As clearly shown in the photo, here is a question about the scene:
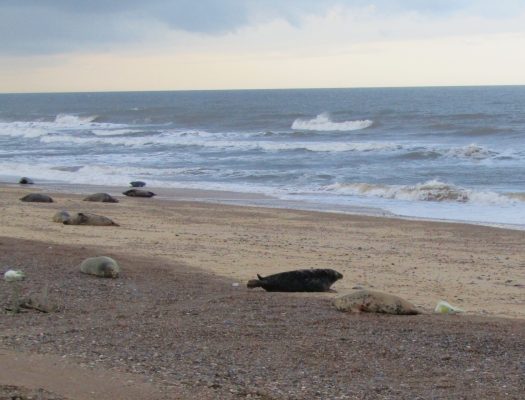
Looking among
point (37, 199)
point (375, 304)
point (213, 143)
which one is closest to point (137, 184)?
point (37, 199)

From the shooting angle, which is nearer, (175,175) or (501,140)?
(175,175)

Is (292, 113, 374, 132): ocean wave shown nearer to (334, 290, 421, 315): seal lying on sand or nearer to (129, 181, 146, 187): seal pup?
(129, 181, 146, 187): seal pup

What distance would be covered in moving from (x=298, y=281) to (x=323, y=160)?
23851 millimetres

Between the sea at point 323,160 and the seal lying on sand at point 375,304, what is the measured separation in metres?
9.77

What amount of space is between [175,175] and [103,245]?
53.9ft

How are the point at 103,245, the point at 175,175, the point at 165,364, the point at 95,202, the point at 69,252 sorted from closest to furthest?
the point at 165,364 < the point at 69,252 < the point at 103,245 < the point at 95,202 < the point at 175,175

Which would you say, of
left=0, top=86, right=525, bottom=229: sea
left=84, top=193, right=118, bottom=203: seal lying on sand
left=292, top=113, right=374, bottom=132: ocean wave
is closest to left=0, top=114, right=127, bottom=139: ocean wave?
left=0, top=86, right=525, bottom=229: sea

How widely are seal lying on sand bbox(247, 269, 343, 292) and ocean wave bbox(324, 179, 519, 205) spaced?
12.5 meters

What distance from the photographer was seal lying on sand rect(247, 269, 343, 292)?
927 centimetres

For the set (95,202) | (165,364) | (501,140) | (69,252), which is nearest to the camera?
(165,364)

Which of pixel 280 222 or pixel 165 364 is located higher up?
pixel 165 364

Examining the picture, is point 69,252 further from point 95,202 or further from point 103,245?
point 95,202

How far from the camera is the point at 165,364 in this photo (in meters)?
5.73

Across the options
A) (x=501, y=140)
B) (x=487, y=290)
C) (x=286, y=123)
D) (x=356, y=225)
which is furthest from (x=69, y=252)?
(x=286, y=123)
